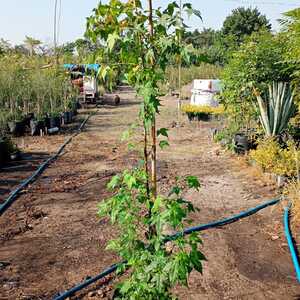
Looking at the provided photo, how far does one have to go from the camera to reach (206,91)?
14477 mm

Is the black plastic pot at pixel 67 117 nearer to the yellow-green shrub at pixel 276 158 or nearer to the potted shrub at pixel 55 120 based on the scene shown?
the potted shrub at pixel 55 120

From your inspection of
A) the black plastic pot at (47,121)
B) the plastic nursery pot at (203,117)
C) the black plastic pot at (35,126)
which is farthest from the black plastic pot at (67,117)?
the plastic nursery pot at (203,117)

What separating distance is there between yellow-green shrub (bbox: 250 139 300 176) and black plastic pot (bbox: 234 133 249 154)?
2.64 ft

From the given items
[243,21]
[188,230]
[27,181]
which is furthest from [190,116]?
[243,21]

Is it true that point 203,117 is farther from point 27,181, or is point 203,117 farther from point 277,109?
point 27,181

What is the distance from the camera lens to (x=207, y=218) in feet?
15.0

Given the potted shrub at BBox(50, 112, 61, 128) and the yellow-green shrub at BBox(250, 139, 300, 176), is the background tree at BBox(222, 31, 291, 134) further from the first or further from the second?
the potted shrub at BBox(50, 112, 61, 128)

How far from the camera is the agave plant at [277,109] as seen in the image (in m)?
6.87

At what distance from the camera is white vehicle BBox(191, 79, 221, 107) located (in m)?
14.4

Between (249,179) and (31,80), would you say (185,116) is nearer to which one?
(31,80)

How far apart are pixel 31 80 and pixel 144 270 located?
34.3 ft

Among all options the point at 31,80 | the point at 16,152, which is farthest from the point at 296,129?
the point at 31,80

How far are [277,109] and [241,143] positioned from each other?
1.03 metres

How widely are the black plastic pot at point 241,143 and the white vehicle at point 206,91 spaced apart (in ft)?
22.0
